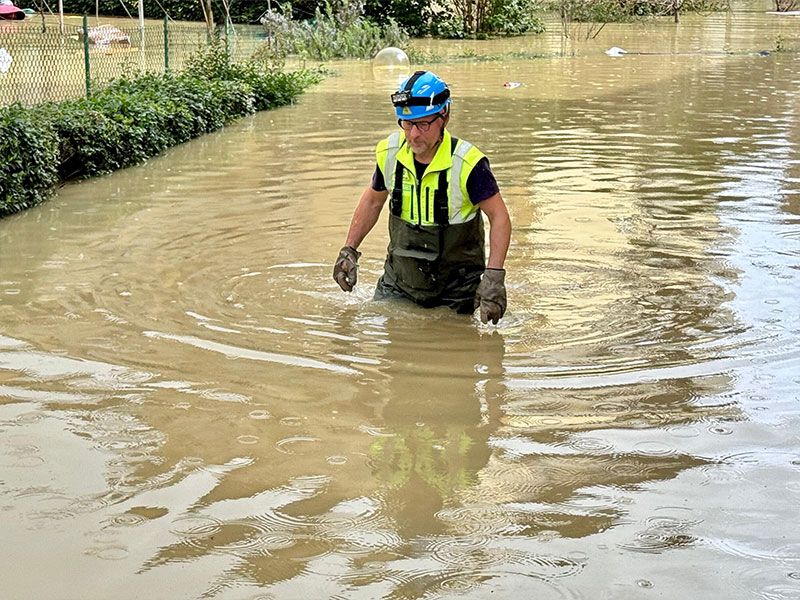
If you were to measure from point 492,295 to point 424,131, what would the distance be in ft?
3.05

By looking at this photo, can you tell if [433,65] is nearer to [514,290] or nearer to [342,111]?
[342,111]

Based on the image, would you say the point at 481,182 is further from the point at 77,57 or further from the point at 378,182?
the point at 77,57

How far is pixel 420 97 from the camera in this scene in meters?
5.62

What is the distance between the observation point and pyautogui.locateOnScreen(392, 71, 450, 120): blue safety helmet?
560cm

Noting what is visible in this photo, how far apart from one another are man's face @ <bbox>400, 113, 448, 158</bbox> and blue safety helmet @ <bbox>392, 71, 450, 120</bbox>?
0.05 m

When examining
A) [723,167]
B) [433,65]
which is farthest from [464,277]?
[433,65]

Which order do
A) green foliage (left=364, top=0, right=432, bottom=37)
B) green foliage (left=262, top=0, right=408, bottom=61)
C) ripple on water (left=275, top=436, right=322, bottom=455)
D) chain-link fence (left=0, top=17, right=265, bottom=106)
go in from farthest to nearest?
green foliage (left=364, top=0, right=432, bottom=37), green foliage (left=262, top=0, right=408, bottom=61), chain-link fence (left=0, top=17, right=265, bottom=106), ripple on water (left=275, top=436, right=322, bottom=455)

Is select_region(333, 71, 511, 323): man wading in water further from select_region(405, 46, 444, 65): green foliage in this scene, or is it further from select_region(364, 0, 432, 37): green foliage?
select_region(364, 0, 432, 37): green foliage

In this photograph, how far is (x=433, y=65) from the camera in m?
25.7

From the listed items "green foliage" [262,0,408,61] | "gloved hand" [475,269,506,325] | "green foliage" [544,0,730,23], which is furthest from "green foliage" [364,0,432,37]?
"gloved hand" [475,269,506,325]

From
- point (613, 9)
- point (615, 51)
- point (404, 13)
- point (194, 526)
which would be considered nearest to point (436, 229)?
point (194, 526)

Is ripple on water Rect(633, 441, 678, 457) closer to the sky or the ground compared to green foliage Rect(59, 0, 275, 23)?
closer to the ground

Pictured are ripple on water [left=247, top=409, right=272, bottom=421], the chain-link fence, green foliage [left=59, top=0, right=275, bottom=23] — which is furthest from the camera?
green foliage [left=59, top=0, right=275, bottom=23]

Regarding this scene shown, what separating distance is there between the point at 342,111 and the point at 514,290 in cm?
1047
